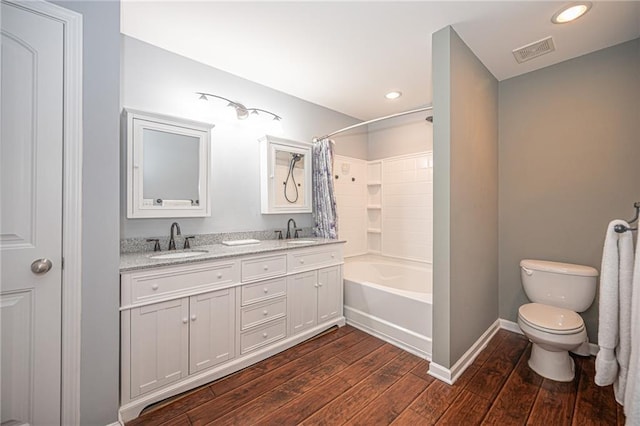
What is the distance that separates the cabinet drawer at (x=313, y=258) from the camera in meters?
2.33

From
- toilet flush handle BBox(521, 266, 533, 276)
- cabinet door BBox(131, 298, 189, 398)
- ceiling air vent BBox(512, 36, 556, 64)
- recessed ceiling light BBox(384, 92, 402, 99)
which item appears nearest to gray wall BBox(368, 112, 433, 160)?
recessed ceiling light BBox(384, 92, 402, 99)

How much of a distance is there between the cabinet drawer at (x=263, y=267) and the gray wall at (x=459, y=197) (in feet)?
3.96

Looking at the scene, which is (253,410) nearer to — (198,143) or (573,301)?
(198,143)

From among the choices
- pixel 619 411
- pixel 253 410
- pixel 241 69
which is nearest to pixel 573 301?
pixel 619 411

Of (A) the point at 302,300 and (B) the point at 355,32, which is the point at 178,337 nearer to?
(A) the point at 302,300

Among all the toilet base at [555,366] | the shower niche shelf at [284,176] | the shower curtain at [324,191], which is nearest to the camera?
the toilet base at [555,366]

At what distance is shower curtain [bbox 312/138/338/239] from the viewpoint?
2902 mm

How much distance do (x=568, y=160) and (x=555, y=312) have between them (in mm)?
1283

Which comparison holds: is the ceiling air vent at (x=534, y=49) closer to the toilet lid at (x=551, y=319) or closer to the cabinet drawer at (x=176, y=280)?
the toilet lid at (x=551, y=319)

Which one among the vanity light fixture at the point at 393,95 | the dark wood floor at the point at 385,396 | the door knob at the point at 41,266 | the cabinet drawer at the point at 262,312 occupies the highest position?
the vanity light fixture at the point at 393,95

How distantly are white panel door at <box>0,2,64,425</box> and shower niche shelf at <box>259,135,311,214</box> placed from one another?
1.57 meters

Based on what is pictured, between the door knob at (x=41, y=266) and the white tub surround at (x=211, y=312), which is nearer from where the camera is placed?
the door knob at (x=41, y=266)

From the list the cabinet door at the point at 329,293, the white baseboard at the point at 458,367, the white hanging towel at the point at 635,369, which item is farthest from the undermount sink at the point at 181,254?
the white hanging towel at the point at 635,369

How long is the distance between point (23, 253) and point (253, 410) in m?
1.42
